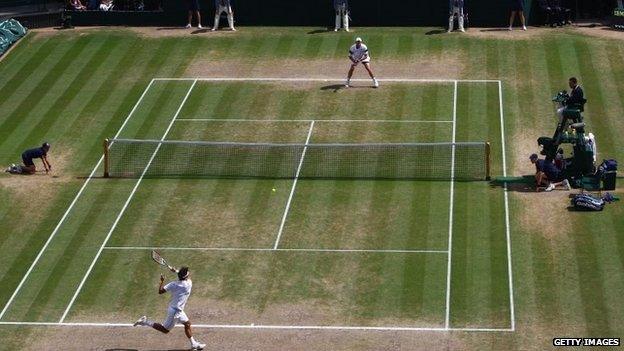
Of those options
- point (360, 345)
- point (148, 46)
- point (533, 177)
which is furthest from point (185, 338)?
point (148, 46)

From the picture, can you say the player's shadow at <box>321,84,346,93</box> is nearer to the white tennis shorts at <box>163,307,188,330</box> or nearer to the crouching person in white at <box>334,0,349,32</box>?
the crouching person in white at <box>334,0,349,32</box>

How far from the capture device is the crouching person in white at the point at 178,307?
42531mm

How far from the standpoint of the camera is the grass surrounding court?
150 ft

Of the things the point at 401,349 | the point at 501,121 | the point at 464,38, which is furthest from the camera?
the point at 464,38

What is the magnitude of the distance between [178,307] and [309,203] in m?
10.3

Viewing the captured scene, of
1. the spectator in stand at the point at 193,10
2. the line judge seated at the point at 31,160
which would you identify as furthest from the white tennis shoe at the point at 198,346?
the spectator in stand at the point at 193,10

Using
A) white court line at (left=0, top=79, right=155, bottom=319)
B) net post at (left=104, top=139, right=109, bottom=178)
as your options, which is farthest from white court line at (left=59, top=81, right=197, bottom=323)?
white court line at (left=0, top=79, right=155, bottom=319)

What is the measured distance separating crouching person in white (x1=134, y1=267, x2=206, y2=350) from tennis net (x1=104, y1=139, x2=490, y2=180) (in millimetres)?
11431

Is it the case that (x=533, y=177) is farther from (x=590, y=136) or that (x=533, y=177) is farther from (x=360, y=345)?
(x=360, y=345)

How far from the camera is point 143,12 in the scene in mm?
68000

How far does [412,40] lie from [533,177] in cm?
1383

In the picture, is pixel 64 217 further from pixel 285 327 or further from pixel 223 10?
pixel 223 10

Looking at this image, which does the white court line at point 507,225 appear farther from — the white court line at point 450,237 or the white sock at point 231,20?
the white sock at point 231,20

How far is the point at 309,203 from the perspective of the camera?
2044 inches
